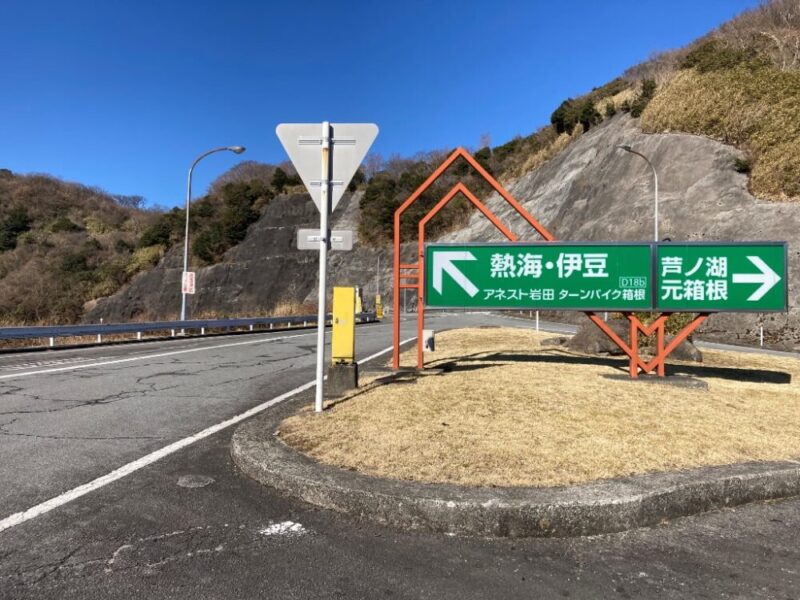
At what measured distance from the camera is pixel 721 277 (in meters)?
7.38

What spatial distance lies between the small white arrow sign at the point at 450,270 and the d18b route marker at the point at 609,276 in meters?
0.02

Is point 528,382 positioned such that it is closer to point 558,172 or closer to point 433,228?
point 558,172

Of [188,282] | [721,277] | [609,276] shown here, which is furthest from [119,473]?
[188,282]

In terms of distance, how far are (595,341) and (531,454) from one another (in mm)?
8213

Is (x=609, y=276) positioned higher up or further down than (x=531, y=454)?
higher up

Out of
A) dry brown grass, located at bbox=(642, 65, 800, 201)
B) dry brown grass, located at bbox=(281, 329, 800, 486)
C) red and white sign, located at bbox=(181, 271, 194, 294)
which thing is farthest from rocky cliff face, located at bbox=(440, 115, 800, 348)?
red and white sign, located at bbox=(181, 271, 194, 294)

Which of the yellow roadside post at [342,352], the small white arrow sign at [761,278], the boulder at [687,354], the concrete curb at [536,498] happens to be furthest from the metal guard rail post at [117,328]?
the small white arrow sign at [761,278]

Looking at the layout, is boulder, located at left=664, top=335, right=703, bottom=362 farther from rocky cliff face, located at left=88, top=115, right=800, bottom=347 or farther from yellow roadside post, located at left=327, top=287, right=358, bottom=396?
rocky cliff face, located at left=88, top=115, right=800, bottom=347

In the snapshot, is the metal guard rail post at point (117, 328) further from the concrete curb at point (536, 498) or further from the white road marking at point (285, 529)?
the white road marking at point (285, 529)

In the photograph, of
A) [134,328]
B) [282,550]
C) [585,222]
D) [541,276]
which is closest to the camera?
[282,550]

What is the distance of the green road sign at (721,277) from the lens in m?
7.24

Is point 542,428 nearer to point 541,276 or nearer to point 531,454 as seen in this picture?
point 531,454

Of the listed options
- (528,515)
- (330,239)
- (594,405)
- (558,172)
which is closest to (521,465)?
(528,515)

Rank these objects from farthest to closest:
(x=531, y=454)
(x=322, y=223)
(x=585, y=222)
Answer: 1. (x=585, y=222)
2. (x=322, y=223)
3. (x=531, y=454)
